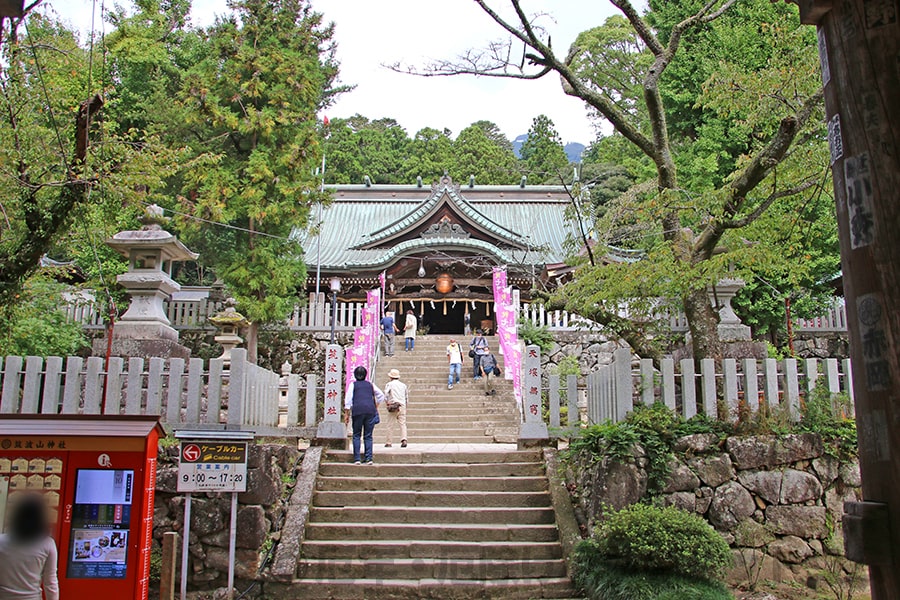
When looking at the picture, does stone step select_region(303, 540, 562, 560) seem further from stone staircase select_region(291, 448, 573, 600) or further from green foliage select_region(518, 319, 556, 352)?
green foliage select_region(518, 319, 556, 352)

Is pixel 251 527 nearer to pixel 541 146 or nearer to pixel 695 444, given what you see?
pixel 695 444

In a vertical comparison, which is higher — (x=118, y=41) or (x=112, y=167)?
(x=118, y=41)

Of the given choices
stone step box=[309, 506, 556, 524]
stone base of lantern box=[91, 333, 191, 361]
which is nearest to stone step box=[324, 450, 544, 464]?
stone step box=[309, 506, 556, 524]

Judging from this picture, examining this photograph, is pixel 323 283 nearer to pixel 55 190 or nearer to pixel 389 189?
pixel 389 189

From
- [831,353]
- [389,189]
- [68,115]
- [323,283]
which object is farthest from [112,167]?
[389,189]

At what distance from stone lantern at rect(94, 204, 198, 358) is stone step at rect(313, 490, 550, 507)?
5553 millimetres

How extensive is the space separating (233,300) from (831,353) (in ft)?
50.3

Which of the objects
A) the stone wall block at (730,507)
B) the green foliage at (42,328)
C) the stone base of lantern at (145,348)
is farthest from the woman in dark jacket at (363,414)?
the green foliage at (42,328)

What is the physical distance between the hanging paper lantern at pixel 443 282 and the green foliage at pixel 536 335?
4413 mm

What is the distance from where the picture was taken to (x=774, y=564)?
7.95m

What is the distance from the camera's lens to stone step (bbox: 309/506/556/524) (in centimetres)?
866

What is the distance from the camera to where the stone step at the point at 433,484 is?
30.3 ft

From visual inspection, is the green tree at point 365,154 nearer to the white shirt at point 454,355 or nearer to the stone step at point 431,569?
the white shirt at point 454,355

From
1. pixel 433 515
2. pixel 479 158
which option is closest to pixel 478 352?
pixel 433 515
